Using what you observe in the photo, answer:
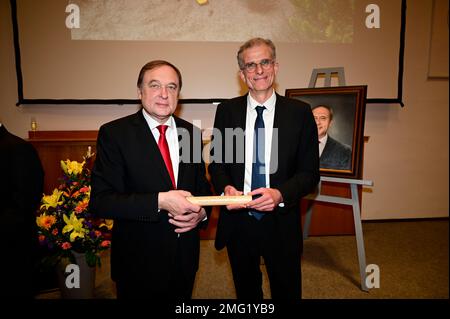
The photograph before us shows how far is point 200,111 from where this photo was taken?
3609mm

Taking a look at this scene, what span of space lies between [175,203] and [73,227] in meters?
1.13

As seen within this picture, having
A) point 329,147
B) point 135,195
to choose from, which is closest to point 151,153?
point 135,195

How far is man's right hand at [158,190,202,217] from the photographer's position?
3.86 ft

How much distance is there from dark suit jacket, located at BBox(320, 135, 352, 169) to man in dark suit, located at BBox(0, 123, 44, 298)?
6.88 feet

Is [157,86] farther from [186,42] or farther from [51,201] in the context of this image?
[186,42]

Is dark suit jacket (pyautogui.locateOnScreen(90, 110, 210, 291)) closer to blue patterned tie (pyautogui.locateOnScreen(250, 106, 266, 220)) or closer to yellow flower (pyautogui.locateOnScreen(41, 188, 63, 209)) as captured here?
blue patterned tie (pyautogui.locateOnScreen(250, 106, 266, 220))

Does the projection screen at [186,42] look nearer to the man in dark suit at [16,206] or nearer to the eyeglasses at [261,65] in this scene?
the eyeglasses at [261,65]

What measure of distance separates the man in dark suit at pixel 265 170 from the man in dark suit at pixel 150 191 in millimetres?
258

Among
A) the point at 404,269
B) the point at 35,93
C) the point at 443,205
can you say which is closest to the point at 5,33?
the point at 35,93

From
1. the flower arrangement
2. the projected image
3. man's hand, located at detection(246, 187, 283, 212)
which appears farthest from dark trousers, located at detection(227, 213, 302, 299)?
the projected image

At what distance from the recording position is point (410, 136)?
391 centimetres

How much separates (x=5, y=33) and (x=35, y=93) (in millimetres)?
721

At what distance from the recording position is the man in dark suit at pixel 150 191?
3.93ft
